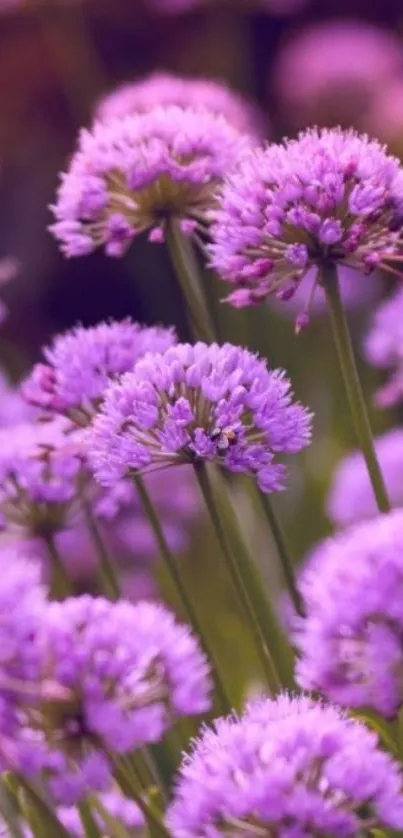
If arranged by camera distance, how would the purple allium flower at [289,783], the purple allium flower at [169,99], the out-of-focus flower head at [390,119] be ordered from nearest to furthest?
the purple allium flower at [289,783] → the purple allium flower at [169,99] → the out-of-focus flower head at [390,119]

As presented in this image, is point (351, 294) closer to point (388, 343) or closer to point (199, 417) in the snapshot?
point (388, 343)

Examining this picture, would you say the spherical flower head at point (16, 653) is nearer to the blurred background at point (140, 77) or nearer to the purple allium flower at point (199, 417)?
the purple allium flower at point (199, 417)

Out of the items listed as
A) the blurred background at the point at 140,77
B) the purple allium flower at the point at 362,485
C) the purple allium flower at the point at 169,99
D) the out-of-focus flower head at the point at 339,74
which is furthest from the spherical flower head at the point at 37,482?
the out-of-focus flower head at the point at 339,74

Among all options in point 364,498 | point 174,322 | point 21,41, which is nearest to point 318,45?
point 174,322

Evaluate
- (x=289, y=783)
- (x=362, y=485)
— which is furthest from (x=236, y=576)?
(x=362, y=485)

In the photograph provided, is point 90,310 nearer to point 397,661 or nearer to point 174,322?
point 174,322

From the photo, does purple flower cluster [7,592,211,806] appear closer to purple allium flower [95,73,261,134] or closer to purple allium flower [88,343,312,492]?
purple allium flower [88,343,312,492]
